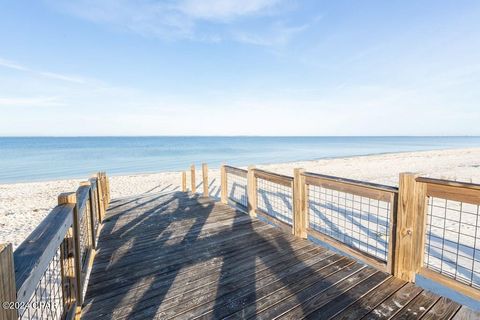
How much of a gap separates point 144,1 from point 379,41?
44.1 feet

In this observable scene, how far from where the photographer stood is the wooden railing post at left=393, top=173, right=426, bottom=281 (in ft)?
7.98

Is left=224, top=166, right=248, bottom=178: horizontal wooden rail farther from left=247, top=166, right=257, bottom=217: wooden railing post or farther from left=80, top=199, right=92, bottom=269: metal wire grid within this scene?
left=80, top=199, right=92, bottom=269: metal wire grid

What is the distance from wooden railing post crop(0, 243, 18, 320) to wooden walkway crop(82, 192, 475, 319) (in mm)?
1639

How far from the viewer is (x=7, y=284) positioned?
81 cm

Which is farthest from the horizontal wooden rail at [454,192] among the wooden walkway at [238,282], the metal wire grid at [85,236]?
the metal wire grid at [85,236]

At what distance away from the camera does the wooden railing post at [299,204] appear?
3775mm

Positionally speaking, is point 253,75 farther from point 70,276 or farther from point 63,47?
point 70,276

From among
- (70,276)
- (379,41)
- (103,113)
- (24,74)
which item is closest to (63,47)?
(24,74)

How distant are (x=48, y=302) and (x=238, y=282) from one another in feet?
9.93

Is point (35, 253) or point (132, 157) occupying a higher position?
point (35, 253)

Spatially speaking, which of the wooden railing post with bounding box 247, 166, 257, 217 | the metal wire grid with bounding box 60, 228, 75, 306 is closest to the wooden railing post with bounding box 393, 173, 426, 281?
the wooden railing post with bounding box 247, 166, 257, 217

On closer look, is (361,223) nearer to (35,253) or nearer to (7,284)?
(35,253)

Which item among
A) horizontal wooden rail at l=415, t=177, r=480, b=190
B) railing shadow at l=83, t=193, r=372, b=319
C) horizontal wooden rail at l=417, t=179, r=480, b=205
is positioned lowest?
railing shadow at l=83, t=193, r=372, b=319

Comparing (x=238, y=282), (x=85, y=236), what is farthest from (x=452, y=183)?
(x=85, y=236)
